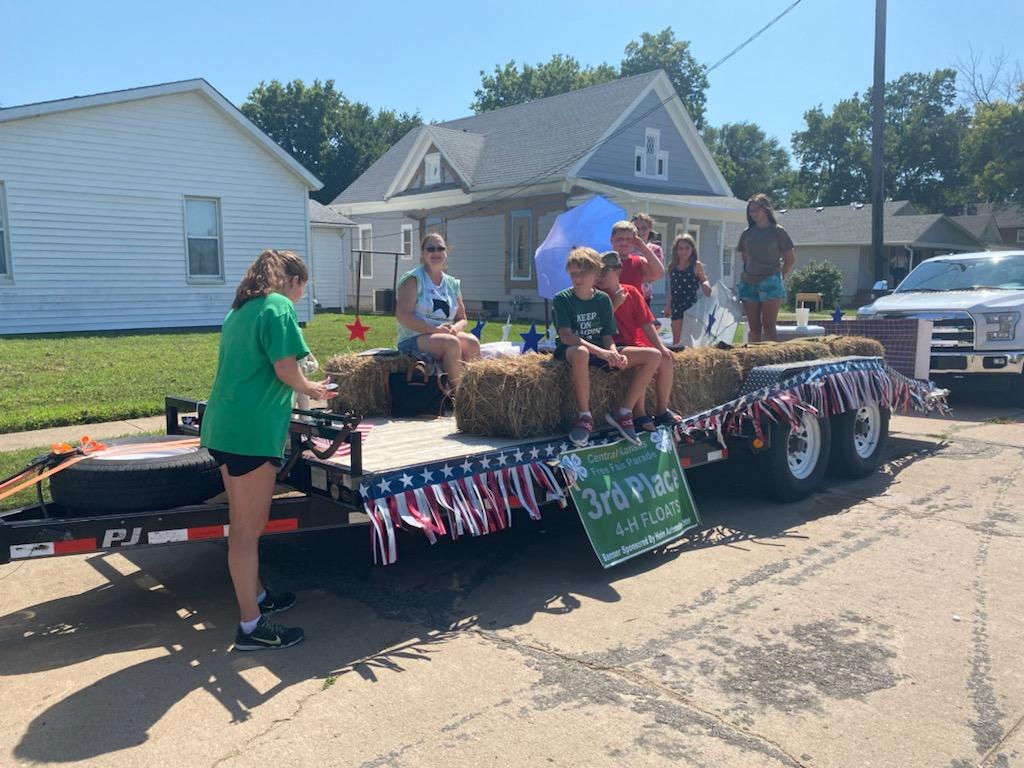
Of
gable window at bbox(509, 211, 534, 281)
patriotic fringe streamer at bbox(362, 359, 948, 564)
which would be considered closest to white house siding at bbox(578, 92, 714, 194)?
gable window at bbox(509, 211, 534, 281)

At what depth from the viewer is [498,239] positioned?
80.7 ft

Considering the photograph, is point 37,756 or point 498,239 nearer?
point 37,756

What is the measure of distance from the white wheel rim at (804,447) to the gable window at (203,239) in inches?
554

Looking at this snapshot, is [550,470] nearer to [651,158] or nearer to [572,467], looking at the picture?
[572,467]

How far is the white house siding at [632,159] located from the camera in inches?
917

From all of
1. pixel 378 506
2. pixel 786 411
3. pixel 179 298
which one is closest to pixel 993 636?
pixel 786 411

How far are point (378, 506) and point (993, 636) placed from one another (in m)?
2.99

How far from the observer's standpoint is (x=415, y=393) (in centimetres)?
601

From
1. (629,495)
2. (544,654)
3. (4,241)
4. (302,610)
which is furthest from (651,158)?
(544,654)

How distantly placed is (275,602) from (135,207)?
46.4 ft

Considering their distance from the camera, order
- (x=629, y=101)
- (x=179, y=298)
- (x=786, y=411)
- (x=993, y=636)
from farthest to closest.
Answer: (x=629, y=101), (x=179, y=298), (x=786, y=411), (x=993, y=636)

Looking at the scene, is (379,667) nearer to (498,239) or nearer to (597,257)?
(597,257)

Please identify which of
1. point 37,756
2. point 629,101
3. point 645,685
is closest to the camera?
point 37,756

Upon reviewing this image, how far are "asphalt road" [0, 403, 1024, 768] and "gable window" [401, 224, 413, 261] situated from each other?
22.9 m
